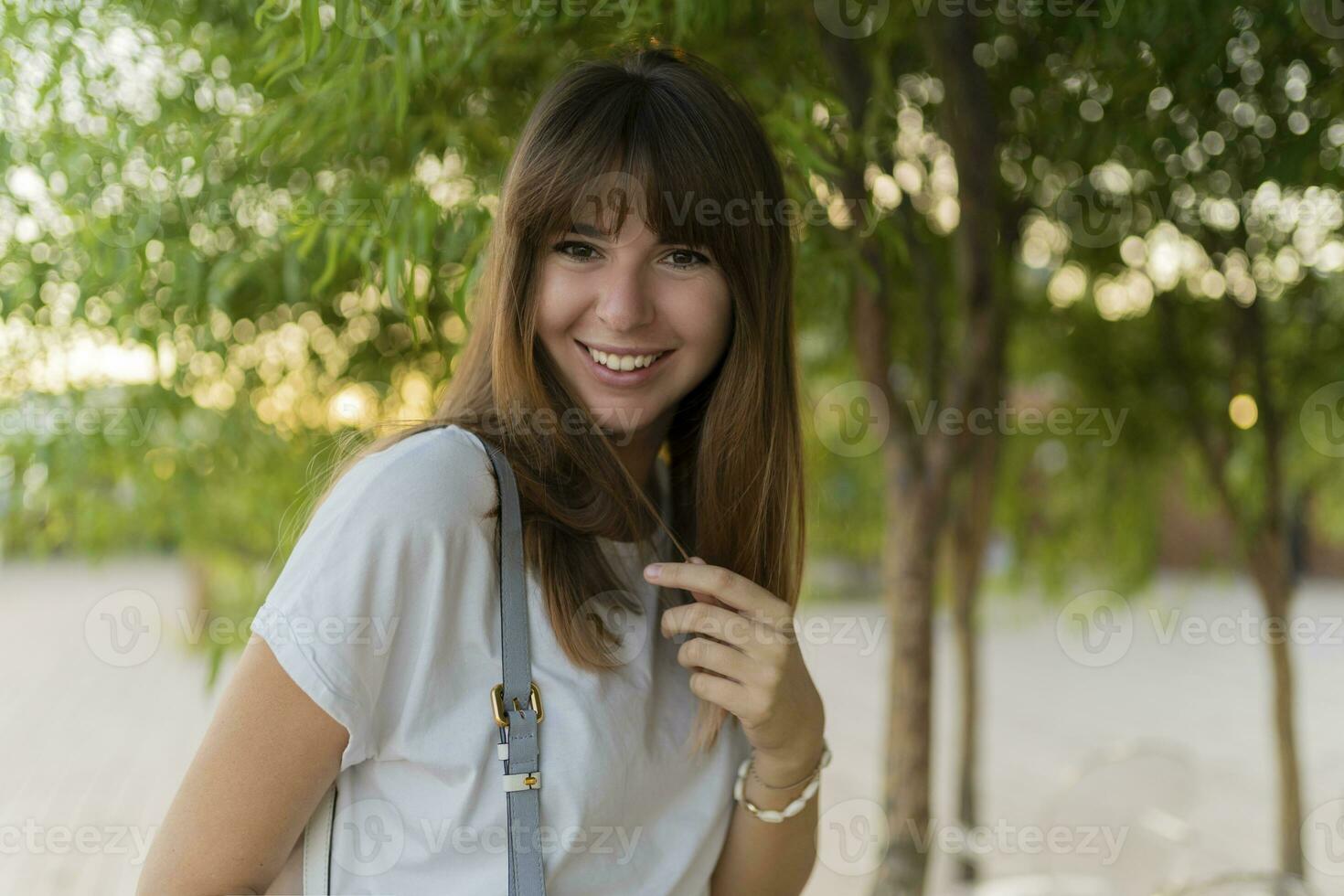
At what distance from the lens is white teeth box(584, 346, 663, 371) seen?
3.85ft

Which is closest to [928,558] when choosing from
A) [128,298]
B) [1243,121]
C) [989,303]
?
[989,303]

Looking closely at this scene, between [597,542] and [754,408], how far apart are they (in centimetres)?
24

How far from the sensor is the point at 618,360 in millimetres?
1176

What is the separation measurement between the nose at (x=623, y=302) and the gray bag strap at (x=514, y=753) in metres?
0.22

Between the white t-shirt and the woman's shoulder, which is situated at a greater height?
the woman's shoulder

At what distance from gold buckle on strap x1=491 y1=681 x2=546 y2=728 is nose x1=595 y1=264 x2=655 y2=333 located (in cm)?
36

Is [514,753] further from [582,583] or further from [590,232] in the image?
[590,232]

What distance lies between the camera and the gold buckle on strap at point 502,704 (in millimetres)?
1019

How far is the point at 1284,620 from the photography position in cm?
318
